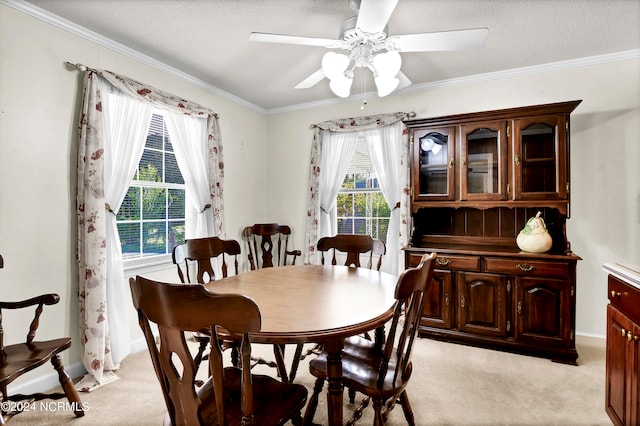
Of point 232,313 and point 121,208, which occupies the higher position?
point 121,208

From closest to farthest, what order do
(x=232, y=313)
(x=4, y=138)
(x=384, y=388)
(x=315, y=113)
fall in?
(x=232, y=313)
(x=384, y=388)
(x=4, y=138)
(x=315, y=113)

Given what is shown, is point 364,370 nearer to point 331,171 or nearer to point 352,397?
point 352,397

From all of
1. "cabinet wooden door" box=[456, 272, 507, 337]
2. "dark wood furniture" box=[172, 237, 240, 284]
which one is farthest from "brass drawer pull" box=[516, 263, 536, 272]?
"dark wood furniture" box=[172, 237, 240, 284]

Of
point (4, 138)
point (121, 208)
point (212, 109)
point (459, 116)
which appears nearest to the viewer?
point (4, 138)

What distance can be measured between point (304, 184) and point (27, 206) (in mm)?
2708

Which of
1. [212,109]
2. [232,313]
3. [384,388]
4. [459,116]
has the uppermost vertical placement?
[212,109]

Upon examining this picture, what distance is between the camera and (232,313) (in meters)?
1.02

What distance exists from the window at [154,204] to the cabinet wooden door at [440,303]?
251 cm

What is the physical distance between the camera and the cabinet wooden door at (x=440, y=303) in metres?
3.00

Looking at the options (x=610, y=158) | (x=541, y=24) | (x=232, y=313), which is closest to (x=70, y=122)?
(x=232, y=313)

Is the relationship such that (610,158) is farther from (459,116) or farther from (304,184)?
(304,184)

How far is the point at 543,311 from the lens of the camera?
269 centimetres

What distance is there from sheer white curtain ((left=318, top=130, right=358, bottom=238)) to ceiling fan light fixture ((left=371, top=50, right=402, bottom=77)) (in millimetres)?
2010

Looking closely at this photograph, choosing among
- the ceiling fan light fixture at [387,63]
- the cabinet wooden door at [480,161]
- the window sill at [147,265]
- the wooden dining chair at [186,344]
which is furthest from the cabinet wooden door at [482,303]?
the window sill at [147,265]
